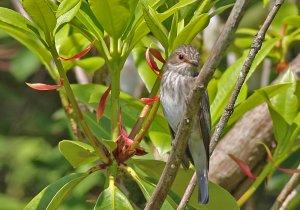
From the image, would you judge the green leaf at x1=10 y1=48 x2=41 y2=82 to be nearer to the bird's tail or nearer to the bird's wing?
the bird's wing

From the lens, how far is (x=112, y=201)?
267cm

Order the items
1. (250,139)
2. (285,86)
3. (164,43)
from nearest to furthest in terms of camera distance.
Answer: (164,43) → (285,86) → (250,139)

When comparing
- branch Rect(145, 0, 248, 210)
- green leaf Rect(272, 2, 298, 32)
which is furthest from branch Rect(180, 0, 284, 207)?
green leaf Rect(272, 2, 298, 32)

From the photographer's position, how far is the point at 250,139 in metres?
3.67

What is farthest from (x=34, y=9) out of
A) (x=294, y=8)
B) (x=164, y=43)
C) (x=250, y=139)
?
(x=294, y=8)

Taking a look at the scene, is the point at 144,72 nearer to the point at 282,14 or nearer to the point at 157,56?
the point at 157,56

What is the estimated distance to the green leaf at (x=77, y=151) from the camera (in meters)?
2.64

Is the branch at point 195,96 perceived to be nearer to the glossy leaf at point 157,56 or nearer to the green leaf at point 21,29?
the glossy leaf at point 157,56

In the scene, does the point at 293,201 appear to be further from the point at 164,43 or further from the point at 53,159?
the point at 53,159

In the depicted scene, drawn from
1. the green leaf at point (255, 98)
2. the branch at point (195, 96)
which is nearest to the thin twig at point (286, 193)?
the green leaf at point (255, 98)

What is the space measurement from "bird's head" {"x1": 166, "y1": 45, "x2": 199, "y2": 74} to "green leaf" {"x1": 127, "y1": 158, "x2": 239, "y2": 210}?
0.39 m

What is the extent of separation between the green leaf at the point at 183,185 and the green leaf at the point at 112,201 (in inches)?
7.0

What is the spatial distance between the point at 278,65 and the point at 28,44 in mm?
1247

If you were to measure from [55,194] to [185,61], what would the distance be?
803 millimetres
